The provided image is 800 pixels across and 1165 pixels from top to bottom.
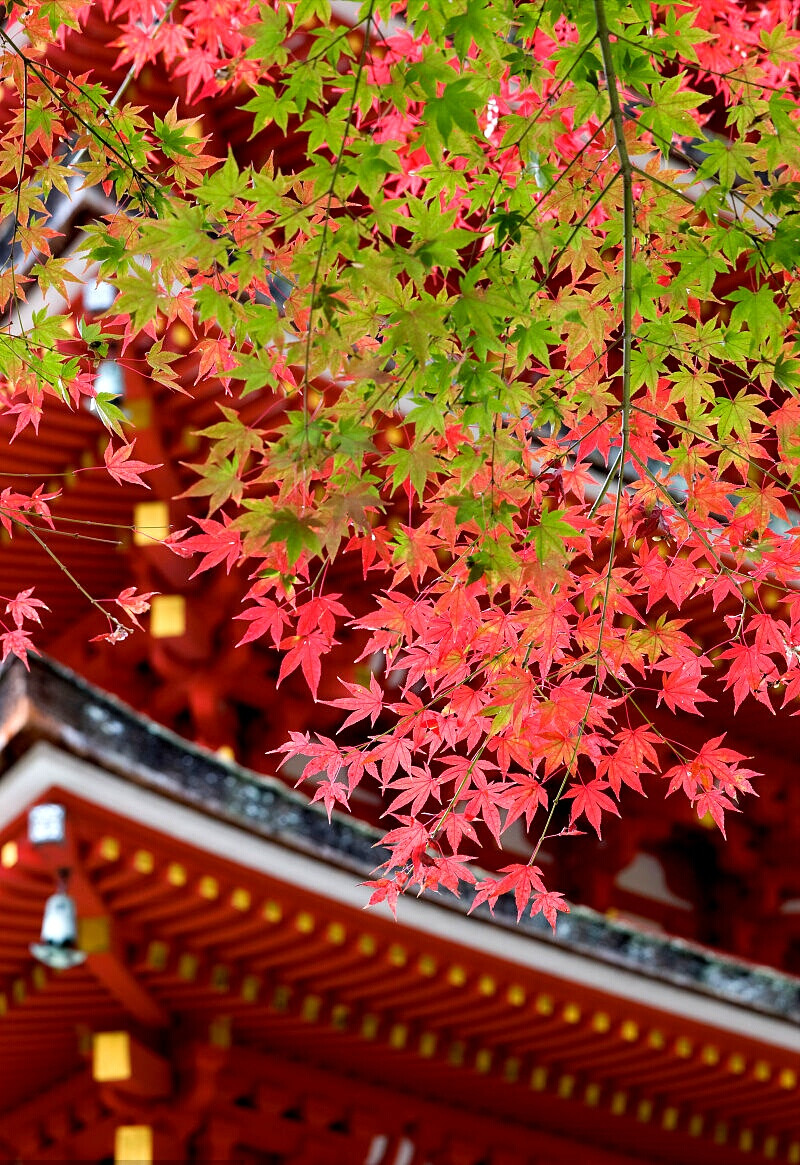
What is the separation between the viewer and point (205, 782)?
14.9ft

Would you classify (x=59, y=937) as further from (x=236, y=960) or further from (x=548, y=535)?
(x=548, y=535)

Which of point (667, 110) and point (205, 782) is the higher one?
point (667, 110)

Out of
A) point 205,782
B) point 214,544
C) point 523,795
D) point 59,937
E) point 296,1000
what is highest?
point 205,782

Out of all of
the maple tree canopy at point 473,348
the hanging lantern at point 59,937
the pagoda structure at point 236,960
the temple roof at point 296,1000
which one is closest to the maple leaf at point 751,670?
the maple tree canopy at point 473,348

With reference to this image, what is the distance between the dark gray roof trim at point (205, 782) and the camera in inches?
165

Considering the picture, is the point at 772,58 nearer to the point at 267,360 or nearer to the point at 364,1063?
the point at 267,360

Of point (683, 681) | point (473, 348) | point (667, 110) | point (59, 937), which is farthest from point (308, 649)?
point (59, 937)

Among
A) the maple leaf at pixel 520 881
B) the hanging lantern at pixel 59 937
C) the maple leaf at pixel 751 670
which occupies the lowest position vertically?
the hanging lantern at pixel 59 937

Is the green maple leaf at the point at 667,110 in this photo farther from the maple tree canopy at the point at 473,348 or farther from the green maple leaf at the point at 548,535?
the green maple leaf at the point at 548,535

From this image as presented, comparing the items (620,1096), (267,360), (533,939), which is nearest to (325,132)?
(267,360)

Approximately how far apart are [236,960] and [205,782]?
877mm

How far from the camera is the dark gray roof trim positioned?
420 cm

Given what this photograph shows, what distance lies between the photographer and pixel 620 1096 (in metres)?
6.14

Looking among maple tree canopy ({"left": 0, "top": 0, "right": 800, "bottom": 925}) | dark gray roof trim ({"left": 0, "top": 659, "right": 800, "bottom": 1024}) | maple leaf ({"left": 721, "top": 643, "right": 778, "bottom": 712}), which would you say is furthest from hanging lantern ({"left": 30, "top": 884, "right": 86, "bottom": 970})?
maple leaf ({"left": 721, "top": 643, "right": 778, "bottom": 712})
